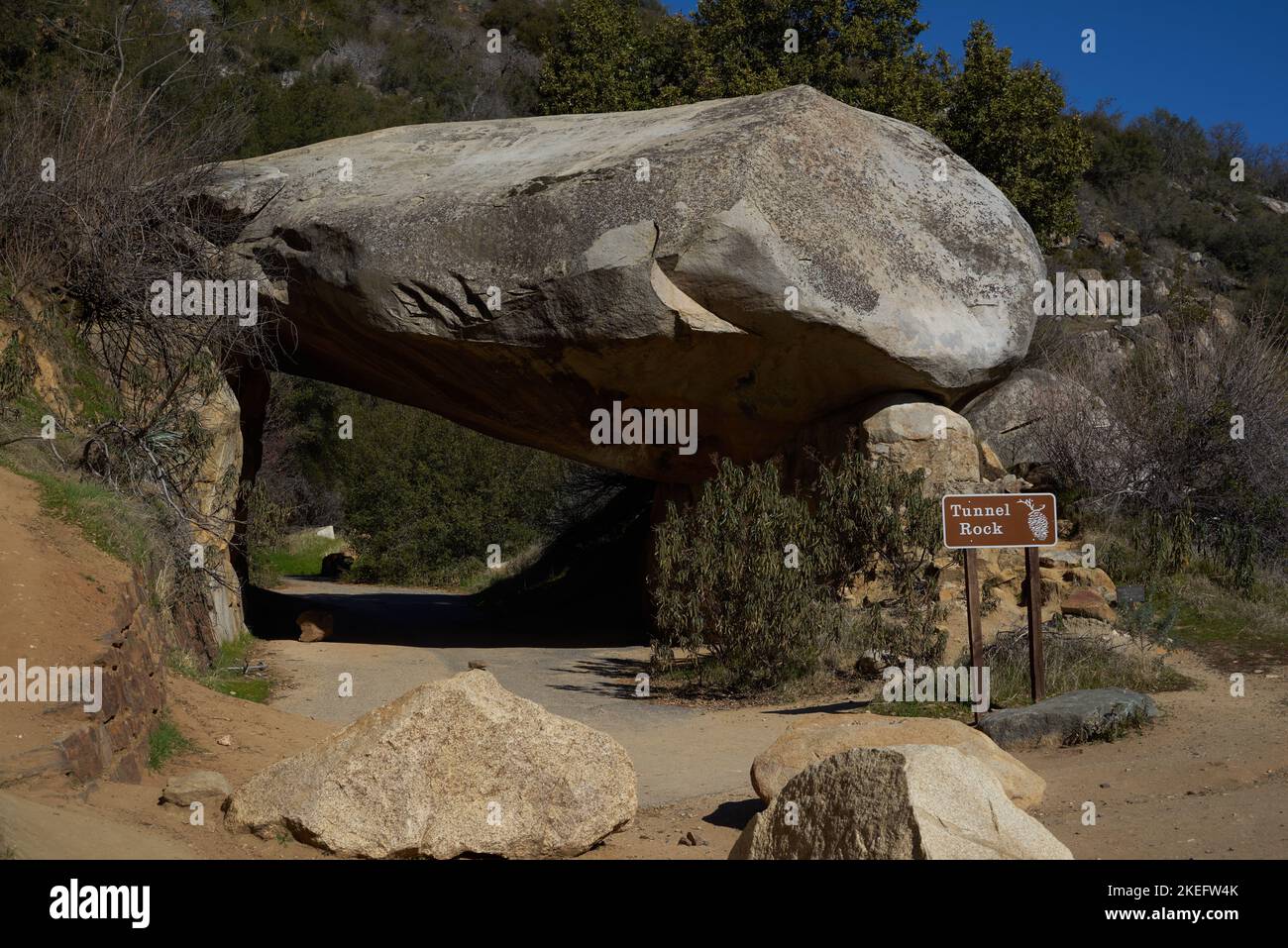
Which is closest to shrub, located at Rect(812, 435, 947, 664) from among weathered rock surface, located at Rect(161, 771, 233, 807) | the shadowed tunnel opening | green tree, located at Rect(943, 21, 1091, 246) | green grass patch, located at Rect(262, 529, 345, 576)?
the shadowed tunnel opening

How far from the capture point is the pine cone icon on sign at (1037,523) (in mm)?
8266

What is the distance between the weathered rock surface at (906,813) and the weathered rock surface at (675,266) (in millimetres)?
6184

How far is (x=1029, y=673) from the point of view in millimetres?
9062

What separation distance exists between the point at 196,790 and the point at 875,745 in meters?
3.09

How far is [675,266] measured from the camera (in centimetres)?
1034

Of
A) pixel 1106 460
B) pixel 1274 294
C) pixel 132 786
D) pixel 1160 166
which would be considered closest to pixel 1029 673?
pixel 1106 460

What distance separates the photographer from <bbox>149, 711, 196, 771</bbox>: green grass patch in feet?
20.6

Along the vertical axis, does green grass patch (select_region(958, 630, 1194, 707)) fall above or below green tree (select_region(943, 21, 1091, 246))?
below

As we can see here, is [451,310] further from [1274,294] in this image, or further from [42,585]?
[1274,294]

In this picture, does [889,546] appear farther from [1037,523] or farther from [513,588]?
[513,588]

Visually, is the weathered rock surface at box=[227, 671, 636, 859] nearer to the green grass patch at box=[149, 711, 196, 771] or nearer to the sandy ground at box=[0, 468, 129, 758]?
the sandy ground at box=[0, 468, 129, 758]

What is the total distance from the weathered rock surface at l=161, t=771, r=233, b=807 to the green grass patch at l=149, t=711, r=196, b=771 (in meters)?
0.66

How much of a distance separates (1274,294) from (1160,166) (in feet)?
23.8

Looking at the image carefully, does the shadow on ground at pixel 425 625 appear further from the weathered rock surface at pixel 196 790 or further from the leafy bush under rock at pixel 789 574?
the weathered rock surface at pixel 196 790
